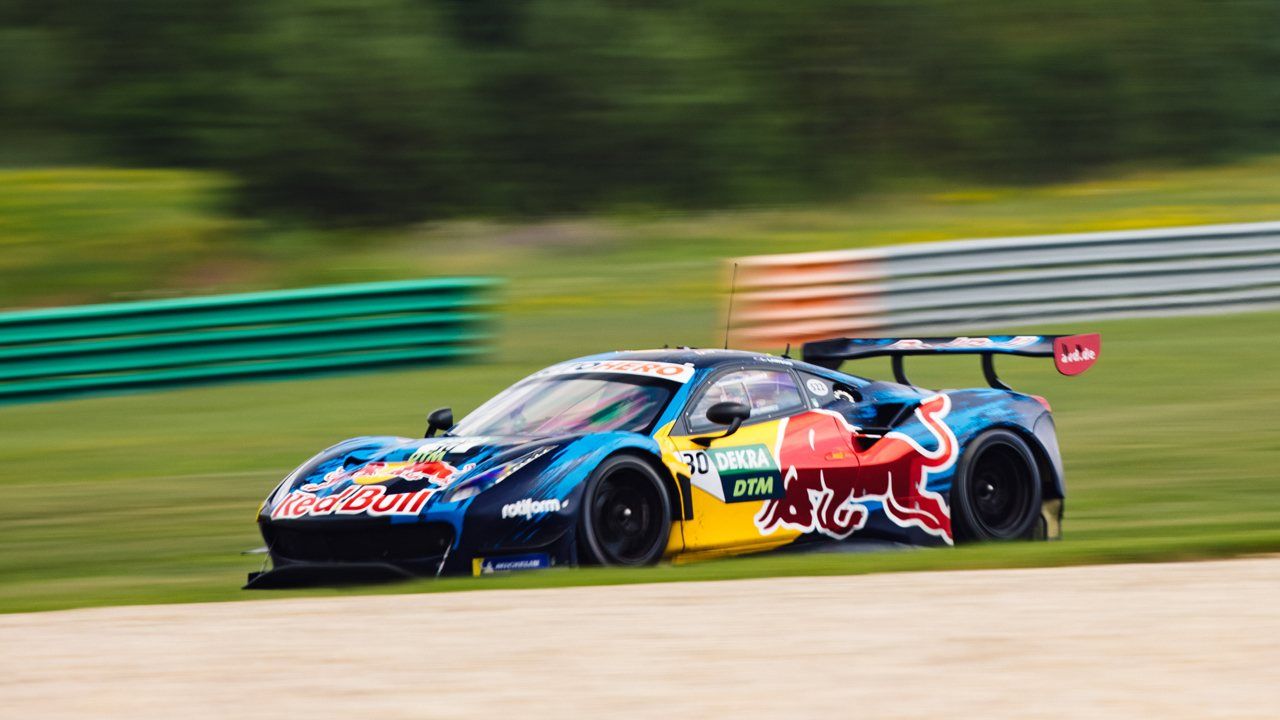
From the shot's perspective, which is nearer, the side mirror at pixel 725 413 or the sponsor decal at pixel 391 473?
the sponsor decal at pixel 391 473

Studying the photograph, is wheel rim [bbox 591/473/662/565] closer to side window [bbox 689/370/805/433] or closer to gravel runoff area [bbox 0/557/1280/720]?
side window [bbox 689/370/805/433]

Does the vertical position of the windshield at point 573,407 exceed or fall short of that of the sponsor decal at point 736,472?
it exceeds it

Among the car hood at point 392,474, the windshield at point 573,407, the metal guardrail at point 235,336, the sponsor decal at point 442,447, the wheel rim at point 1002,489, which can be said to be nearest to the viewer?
the car hood at point 392,474

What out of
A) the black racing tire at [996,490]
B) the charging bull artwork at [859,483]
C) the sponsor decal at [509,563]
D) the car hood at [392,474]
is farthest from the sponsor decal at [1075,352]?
the sponsor decal at [509,563]

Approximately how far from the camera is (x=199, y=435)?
13.2 metres

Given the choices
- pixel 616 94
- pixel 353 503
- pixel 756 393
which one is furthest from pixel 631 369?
pixel 616 94

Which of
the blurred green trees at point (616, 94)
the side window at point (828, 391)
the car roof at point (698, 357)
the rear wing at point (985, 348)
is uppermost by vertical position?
the blurred green trees at point (616, 94)

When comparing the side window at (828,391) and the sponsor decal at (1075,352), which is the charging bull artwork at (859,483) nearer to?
the side window at (828,391)

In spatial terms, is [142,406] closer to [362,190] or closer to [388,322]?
[388,322]

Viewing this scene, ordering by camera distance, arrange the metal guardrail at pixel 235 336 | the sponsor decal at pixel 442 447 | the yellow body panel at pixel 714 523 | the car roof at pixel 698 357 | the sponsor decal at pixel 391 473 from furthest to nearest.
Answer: the metal guardrail at pixel 235 336 → the car roof at pixel 698 357 → the yellow body panel at pixel 714 523 → the sponsor decal at pixel 442 447 → the sponsor decal at pixel 391 473

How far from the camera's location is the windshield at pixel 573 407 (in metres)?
8.77

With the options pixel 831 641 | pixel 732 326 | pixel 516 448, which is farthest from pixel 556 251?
pixel 831 641

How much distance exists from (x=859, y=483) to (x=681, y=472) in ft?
3.65

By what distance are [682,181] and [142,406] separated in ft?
50.0
